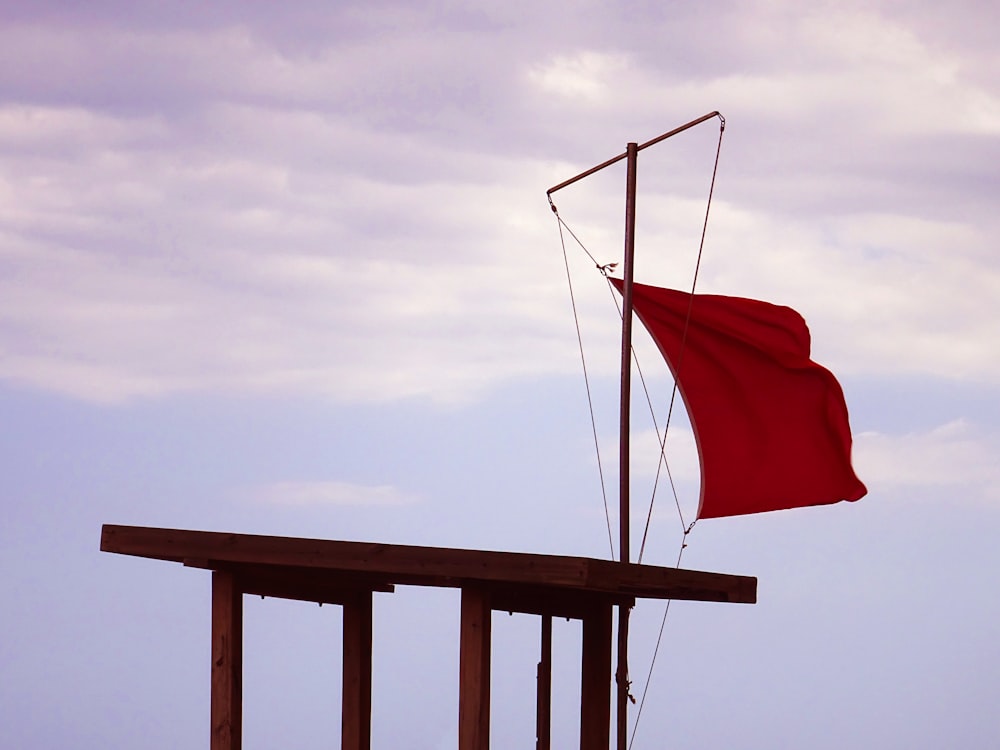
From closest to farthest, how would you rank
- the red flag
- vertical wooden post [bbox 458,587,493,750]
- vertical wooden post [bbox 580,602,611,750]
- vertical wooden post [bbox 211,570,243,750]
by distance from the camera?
vertical wooden post [bbox 458,587,493,750] < vertical wooden post [bbox 211,570,243,750] < vertical wooden post [bbox 580,602,611,750] < the red flag

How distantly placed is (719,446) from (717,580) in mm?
1685

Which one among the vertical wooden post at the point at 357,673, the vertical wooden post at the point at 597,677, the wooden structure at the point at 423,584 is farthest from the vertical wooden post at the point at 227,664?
the vertical wooden post at the point at 597,677

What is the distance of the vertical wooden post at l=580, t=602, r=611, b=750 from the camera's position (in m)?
11.8

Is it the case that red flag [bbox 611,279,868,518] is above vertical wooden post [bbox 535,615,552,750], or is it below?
above

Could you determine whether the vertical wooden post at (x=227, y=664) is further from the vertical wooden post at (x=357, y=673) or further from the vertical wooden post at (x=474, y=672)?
the vertical wooden post at (x=474, y=672)

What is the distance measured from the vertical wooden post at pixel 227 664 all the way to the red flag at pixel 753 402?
3429 millimetres

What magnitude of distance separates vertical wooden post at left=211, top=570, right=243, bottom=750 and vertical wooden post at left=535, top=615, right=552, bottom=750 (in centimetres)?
230

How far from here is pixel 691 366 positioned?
41.0 ft

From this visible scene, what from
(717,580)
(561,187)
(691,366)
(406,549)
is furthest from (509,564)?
(561,187)

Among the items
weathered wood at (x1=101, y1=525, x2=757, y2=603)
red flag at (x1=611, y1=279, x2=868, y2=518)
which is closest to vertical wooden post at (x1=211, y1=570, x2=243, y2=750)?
weathered wood at (x1=101, y1=525, x2=757, y2=603)

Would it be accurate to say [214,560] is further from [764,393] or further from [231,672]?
[764,393]

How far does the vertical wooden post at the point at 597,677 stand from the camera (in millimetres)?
11805

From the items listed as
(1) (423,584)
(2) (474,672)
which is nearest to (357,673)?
(1) (423,584)

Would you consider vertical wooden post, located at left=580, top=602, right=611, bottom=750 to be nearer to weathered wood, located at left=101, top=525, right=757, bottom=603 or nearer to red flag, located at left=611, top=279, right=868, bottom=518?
weathered wood, located at left=101, top=525, right=757, bottom=603
